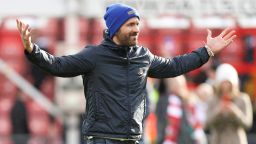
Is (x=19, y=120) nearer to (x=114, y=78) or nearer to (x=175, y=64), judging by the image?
(x=175, y=64)

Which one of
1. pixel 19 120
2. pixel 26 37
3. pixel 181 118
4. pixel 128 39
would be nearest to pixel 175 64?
pixel 128 39

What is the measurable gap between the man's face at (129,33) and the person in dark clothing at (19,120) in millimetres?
8837

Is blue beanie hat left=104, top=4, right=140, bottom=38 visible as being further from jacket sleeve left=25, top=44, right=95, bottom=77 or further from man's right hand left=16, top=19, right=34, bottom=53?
man's right hand left=16, top=19, right=34, bottom=53

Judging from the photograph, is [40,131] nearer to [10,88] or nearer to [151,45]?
[10,88]

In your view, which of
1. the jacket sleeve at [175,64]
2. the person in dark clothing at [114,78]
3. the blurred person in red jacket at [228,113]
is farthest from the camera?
the blurred person in red jacket at [228,113]

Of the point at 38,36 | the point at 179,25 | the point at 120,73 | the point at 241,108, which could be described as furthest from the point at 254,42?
the point at 120,73

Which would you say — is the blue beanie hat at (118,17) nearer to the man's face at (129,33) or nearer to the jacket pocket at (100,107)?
the man's face at (129,33)

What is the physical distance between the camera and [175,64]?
8.45 metres

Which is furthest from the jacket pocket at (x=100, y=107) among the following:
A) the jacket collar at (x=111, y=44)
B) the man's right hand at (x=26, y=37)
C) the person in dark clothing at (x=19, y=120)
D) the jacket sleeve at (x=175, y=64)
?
the person in dark clothing at (x=19, y=120)

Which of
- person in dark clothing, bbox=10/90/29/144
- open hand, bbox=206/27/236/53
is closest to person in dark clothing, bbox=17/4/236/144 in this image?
open hand, bbox=206/27/236/53

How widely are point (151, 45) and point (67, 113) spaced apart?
2165 millimetres

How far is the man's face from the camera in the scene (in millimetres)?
8078

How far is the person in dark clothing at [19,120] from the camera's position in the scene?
16.8 meters

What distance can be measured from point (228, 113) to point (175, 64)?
12.3ft
